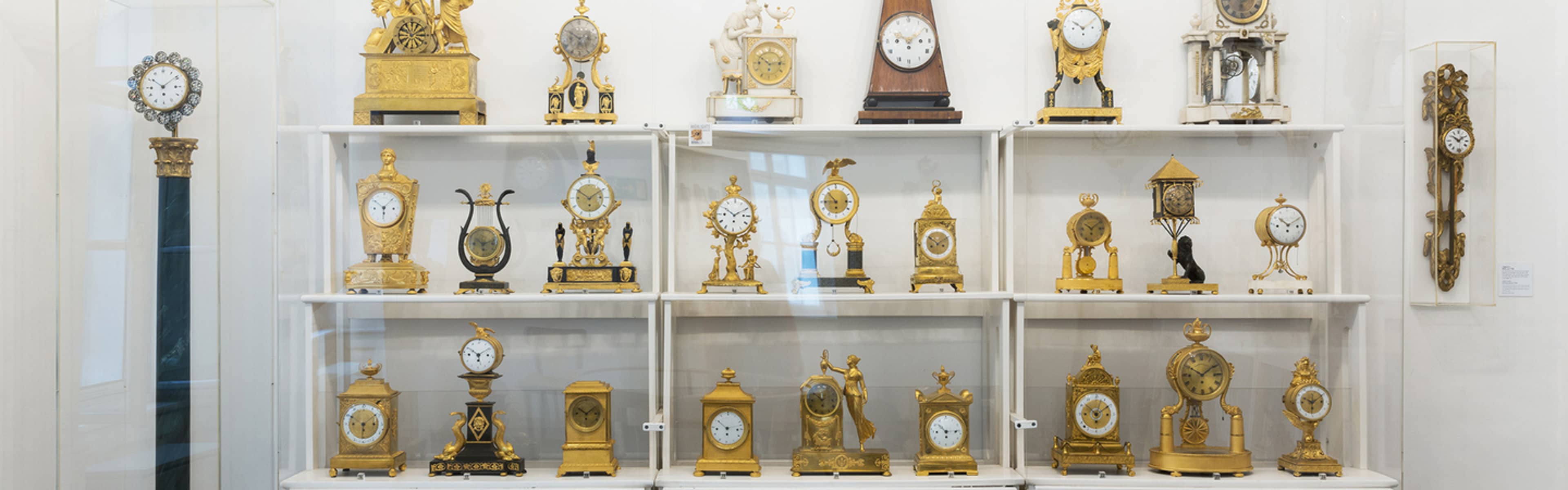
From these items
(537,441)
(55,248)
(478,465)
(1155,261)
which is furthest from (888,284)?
(55,248)

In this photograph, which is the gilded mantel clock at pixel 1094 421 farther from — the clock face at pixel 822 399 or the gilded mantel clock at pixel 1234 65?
the gilded mantel clock at pixel 1234 65

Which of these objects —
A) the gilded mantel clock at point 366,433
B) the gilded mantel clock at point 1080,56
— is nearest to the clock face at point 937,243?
the gilded mantel clock at point 1080,56

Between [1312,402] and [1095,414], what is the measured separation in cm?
55

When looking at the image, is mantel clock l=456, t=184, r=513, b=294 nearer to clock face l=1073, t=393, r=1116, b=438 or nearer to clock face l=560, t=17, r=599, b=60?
clock face l=560, t=17, r=599, b=60

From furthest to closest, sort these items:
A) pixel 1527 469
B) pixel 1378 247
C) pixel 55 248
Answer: pixel 1527 469 < pixel 1378 247 < pixel 55 248

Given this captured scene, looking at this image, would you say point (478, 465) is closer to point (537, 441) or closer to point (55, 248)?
point (537, 441)

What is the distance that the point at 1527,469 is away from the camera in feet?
8.66

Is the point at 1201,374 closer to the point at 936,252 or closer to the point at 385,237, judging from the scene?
the point at 936,252

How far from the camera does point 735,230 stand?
8.07ft

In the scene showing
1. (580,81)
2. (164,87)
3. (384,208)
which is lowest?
(384,208)

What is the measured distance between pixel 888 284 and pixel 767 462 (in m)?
0.59

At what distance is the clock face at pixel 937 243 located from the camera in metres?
2.52

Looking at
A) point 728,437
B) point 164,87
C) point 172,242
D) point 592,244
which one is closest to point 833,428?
point 728,437

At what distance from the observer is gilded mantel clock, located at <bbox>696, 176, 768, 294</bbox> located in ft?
8.04
